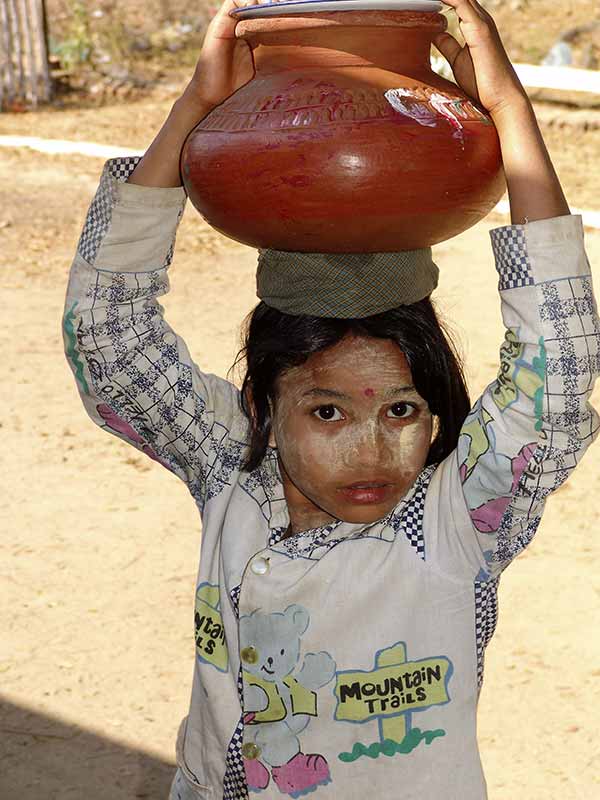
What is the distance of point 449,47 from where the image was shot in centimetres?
191

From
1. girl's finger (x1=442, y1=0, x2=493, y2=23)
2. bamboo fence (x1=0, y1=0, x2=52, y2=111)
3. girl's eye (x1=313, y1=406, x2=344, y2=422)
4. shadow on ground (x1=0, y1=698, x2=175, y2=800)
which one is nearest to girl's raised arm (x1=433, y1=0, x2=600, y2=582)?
girl's finger (x1=442, y1=0, x2=493, y2=23)

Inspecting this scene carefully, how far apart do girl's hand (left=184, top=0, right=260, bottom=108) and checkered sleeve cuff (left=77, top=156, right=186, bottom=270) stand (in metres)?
0.17

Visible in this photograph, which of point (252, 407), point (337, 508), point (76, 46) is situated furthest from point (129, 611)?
point (76, 46)

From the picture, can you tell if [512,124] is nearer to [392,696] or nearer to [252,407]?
[252,407]

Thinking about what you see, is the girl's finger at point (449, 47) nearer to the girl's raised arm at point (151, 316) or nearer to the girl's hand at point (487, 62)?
the girl's hand at point (487, 62)

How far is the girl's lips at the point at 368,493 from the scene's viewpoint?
1.95 meters

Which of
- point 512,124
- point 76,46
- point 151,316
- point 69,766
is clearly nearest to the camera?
point 512,124

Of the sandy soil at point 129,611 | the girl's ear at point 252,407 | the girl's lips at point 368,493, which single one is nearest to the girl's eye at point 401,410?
the girl's lips at point 368,493

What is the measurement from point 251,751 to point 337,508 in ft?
1.37

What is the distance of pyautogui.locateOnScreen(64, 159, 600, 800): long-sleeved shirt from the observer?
1.90m

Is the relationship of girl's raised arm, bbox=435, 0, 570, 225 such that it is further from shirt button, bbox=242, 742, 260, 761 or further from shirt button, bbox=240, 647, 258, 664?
shirt button, bbox=242, 742, 260, 761

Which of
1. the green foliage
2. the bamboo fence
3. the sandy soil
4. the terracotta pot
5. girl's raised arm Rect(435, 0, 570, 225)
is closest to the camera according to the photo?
the terracotta pot

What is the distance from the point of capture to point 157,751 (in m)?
3.49

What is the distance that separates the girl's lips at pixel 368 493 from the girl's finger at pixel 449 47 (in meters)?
0.65
